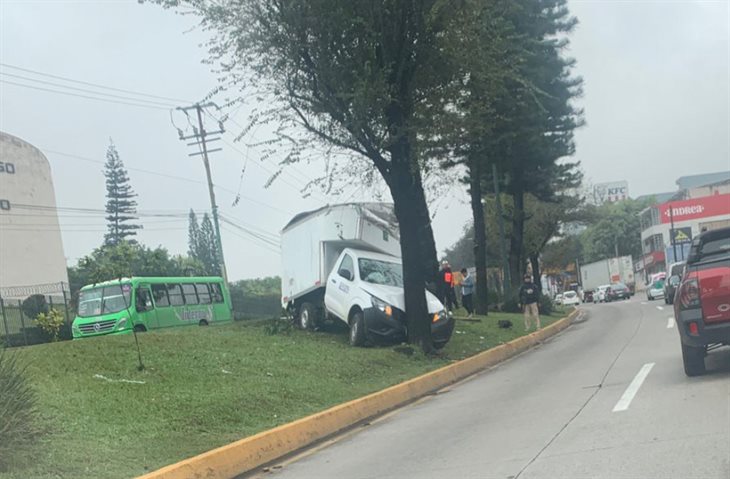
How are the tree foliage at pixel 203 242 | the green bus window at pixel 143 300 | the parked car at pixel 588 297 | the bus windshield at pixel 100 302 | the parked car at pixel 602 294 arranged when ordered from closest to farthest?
1. the bus windshield at pixel 100 302
2. the green bus window at pixel 143 300
3. the parked car at pixel 602 294
4. the parked car at pixel 588 297
5. the tree foliage at pixel 203 242

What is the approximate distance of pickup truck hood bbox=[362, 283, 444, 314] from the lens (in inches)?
667

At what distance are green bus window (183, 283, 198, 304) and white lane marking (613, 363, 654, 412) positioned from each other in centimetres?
2146

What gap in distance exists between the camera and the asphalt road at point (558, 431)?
6688mm

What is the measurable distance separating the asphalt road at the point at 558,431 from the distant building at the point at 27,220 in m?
45.3

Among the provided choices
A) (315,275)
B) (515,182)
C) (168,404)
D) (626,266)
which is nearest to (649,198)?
(626,266)

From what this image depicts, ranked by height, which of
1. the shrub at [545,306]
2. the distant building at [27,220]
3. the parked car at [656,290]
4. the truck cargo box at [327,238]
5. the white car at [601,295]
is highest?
the distant building at [27,220]

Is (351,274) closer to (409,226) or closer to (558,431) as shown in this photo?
(409,226)

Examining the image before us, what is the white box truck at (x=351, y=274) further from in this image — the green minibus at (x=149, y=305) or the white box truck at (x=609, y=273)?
the white box truck at (x=609, y=273)

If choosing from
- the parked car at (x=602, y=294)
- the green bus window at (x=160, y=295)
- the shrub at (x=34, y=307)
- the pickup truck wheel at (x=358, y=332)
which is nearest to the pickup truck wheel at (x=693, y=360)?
the pickup truck wheel at (x=358, y=332)

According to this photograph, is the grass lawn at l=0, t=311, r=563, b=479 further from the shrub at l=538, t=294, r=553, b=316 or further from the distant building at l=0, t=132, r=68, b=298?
the distant building at l=0, t=132, r=68, b=298

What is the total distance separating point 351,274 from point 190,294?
1531cm

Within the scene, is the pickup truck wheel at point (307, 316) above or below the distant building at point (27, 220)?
below

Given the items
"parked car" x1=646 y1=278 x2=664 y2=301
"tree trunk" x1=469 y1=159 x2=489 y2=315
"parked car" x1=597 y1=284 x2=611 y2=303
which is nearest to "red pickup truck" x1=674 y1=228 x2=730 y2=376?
"tree trunk" x1=469 y1=159 x2=489 y2=315

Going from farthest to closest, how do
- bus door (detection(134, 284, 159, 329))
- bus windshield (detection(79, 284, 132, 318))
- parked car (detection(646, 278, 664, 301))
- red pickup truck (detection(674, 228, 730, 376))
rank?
parked car (detection(646, 278, 664, 301))
bus door (detection(134, 284, 159, 329))
bus windshield (detection(79, 284, 132, 318))
red pickup truck (detection(674, 228, 730, 376))
